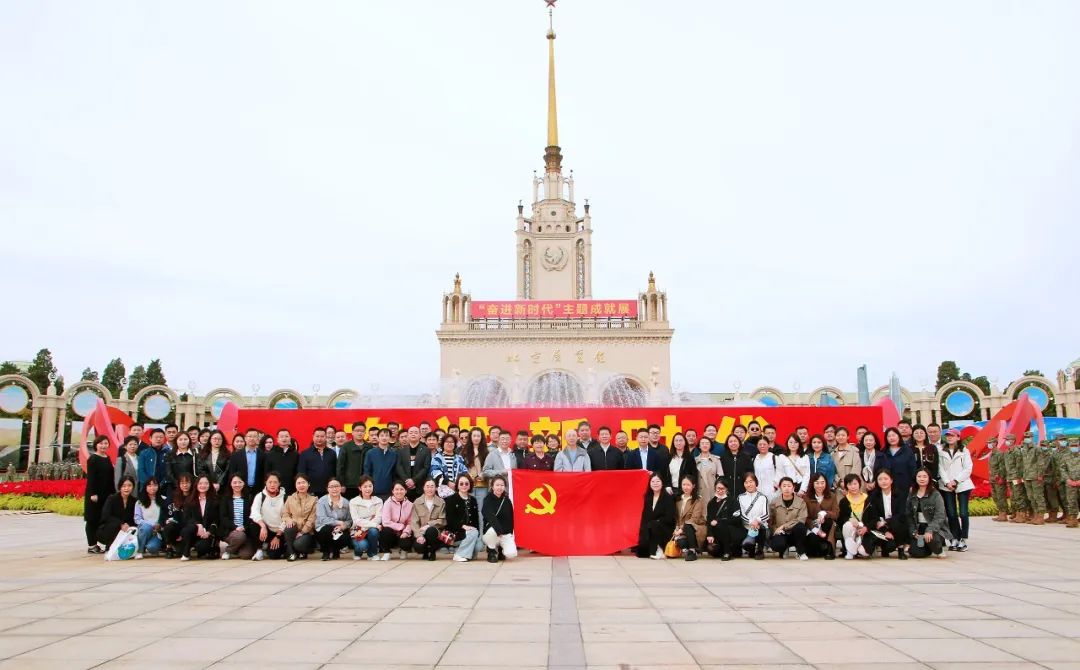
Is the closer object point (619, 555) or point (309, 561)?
point (309, 561)

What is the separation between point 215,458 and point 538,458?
392cm

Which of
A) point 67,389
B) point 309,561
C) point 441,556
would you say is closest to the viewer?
point 309,561

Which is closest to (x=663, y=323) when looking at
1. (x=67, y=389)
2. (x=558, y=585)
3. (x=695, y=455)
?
(x=67, y=389)

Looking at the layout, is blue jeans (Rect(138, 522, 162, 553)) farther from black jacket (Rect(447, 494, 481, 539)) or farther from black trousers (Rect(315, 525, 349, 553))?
black jacket (Rect(447, 494, 481, 539))

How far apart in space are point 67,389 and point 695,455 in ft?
79.3

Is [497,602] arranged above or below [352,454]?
below

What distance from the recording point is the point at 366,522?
26.9 feet

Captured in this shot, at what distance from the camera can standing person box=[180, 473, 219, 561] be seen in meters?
8.12

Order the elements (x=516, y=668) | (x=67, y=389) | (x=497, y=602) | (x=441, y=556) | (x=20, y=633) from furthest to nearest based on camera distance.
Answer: (x=67, y=389), (x=441, y=556), (x=497, y=602), (x=20, y=633), (x=516, y=668)

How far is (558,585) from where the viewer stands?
255 inches

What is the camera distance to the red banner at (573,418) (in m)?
12.4

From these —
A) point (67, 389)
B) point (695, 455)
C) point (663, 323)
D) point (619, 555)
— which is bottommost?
point (619, 555)

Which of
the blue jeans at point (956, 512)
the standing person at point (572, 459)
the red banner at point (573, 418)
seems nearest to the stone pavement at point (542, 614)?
the blue jeans at point (956, 512)

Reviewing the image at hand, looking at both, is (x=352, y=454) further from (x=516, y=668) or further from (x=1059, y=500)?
(x=1059, y=500)
